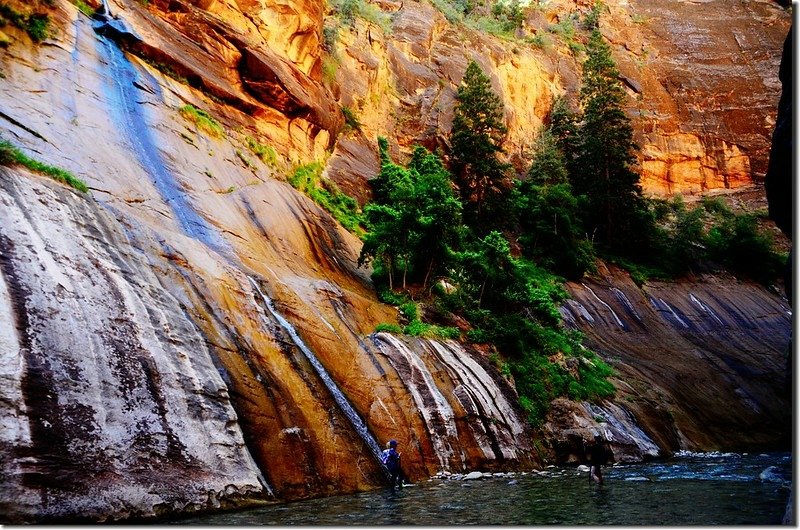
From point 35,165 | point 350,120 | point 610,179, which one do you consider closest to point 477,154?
point 350,120

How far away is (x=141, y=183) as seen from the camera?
15.3 m

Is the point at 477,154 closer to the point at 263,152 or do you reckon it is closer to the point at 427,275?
the point at 427,275

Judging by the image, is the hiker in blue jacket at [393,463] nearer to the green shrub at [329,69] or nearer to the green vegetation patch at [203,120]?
the green vegetation patch at [203,120]

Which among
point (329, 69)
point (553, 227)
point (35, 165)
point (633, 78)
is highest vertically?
point (633, 78)

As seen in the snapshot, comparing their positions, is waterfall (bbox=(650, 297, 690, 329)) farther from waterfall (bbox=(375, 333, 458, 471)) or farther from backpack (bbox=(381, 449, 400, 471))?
backpack (bbox=(381, 449, 400, 471))

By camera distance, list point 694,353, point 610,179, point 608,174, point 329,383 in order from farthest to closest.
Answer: point 608,174
point 610,179
point 694,353
point 329,383

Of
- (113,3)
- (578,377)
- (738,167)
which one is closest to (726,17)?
(738,167)

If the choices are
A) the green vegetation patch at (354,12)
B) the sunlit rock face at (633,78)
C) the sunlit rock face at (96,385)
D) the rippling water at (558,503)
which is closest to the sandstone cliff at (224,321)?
the sunlit rock face at (96,385)

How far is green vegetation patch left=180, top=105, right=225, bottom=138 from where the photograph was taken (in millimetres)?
19922

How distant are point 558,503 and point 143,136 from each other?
15805 millimetres

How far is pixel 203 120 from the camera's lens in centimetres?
2044

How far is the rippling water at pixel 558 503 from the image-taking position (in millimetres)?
8430

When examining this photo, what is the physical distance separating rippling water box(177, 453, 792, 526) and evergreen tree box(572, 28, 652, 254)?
25.7 metres

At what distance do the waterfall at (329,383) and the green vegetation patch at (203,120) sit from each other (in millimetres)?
9053
